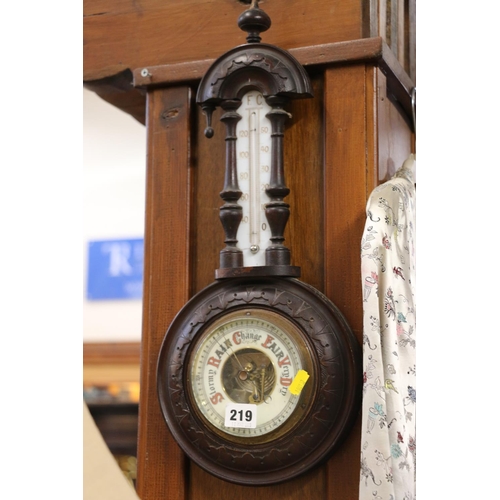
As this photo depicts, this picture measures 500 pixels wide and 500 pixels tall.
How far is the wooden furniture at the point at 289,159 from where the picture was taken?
155 cm

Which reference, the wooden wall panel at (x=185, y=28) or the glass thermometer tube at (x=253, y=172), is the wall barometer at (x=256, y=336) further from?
the wooden wall panel at (x=185, y=28)

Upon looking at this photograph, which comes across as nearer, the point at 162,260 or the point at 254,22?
the point at 254,22

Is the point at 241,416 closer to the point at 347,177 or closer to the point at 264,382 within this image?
the point at 264,382

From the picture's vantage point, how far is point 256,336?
1.49 meters

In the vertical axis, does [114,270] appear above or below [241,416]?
above

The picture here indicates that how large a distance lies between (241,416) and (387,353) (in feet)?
1.07

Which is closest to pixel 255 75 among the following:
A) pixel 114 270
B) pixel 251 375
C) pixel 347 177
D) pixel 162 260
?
pixel 347 177

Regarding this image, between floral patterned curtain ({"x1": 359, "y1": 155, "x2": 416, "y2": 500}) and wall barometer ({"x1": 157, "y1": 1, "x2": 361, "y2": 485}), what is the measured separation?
0.09 metres

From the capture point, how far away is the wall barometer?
145 centimetres

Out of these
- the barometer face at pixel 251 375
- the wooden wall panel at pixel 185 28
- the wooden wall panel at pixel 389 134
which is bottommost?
the barometer face at pixel 251 375

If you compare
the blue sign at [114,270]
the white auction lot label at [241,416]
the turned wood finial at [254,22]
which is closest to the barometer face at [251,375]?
the white auction lot label at [241,416]

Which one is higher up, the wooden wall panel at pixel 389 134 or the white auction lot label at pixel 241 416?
the wooden wall panel at pixel 389 134

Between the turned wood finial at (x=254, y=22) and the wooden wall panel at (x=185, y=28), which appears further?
the wooden wall panel at (x=185, y=28)
